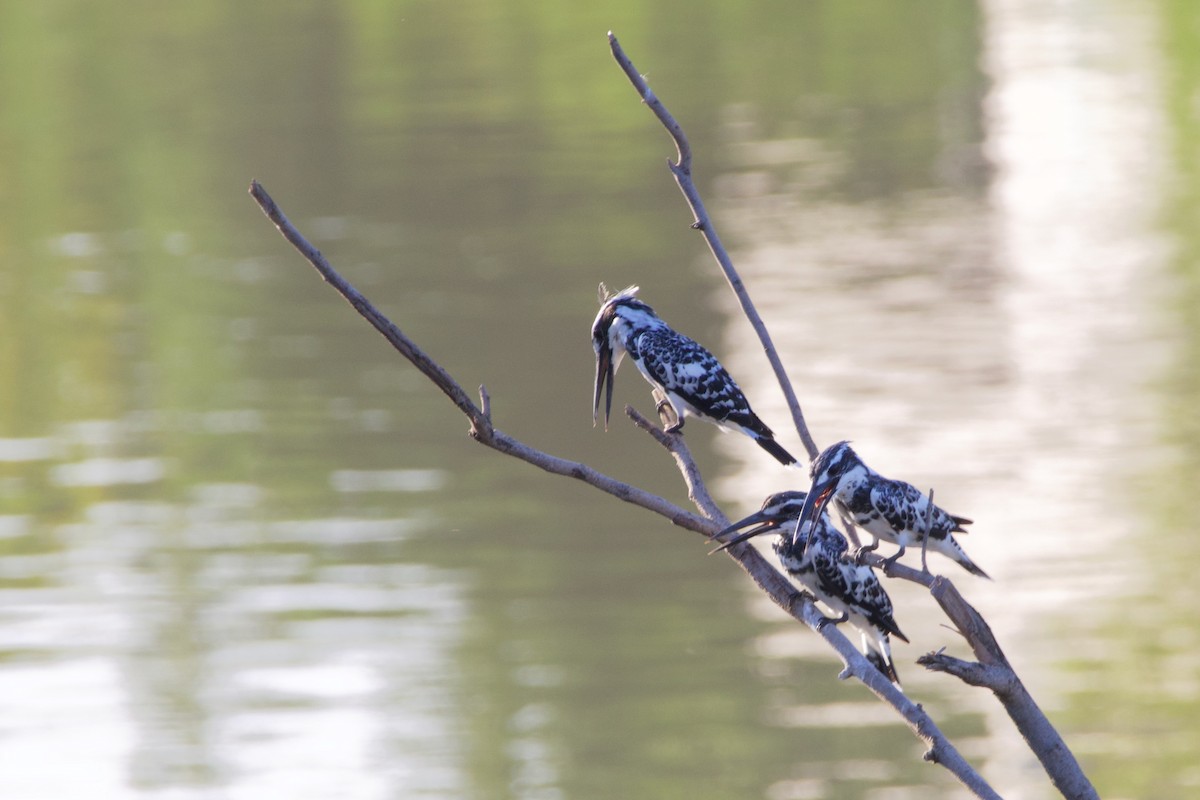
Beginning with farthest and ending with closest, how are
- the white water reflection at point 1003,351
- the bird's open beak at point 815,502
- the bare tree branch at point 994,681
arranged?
the white water reflection at point 1003,351, the bird's open beak at point 815,502, the bare tree branch at point 994,681

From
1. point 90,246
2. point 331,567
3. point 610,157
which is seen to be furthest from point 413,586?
point 610,157

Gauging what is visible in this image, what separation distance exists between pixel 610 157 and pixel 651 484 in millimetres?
9747

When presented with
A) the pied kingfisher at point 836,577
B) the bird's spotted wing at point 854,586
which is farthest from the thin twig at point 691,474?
the bird's spotted wing at point 854,586

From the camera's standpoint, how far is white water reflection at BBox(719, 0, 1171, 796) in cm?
916

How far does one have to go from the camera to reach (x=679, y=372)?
4.38 m

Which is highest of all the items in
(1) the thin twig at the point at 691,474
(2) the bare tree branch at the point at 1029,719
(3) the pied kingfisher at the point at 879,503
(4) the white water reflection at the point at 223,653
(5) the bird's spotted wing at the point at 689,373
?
(5) the bird's spotted wing at the point at 689,373

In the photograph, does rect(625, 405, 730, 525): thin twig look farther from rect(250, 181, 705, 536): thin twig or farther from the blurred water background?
the blurred water background

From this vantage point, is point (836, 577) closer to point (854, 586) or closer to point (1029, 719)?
point (854, 586)

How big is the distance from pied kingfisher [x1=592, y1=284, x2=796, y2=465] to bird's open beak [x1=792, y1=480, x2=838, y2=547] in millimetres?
899

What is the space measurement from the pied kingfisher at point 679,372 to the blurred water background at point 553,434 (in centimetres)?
370

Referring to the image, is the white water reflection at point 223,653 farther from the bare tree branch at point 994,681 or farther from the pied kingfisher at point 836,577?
the bare tree branch at point 994,681

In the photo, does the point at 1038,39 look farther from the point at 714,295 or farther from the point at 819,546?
the point at 819,546

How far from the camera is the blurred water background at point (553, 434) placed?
8.33m

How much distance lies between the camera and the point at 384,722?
845 cm
